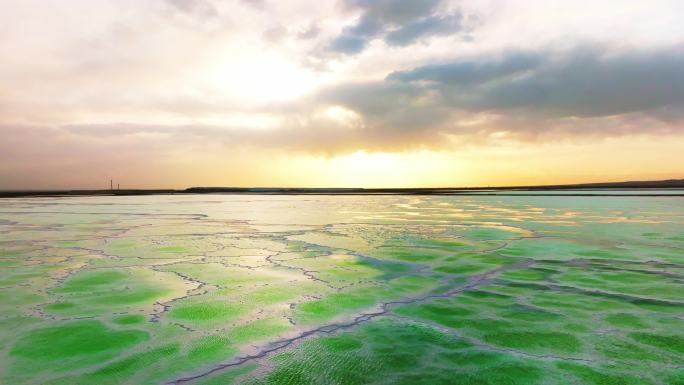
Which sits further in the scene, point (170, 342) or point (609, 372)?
point (170, 342)

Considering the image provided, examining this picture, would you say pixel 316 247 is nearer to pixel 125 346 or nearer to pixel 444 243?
pixel 444 243

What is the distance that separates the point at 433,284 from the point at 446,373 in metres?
3.56

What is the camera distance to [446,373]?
12.4ft

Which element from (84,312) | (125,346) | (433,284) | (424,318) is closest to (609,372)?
(424,318)

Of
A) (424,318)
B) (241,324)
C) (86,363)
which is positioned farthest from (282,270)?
(86,363)

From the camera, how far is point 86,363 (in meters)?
4.04

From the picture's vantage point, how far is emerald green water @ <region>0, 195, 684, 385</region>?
12.7 ft

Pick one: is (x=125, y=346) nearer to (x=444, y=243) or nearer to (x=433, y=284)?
(x=433, y=284)

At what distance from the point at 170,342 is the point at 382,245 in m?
7.99

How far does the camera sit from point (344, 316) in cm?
552

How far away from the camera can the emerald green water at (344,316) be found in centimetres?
387

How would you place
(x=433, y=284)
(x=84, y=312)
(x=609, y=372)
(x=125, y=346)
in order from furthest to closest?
(x=433, y=284) → (x=84, y=312) → (x=125, y=346) → (x=609, y=372)

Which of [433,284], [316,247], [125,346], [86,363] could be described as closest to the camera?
[86,363]

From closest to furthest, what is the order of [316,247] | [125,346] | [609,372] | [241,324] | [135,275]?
[609,372] → [125,346] → [241,324] → [135,275] → [316,247]
